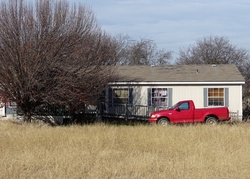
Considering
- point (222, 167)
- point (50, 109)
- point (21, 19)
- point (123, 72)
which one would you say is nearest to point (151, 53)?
point (123, 72)

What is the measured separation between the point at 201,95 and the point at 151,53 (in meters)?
35.0

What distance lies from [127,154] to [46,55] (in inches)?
400

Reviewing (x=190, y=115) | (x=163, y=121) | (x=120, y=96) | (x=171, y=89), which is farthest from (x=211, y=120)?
(x=120, y=96)

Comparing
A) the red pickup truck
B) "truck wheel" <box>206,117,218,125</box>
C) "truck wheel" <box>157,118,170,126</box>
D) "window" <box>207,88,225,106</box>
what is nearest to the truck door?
the red pickup truck

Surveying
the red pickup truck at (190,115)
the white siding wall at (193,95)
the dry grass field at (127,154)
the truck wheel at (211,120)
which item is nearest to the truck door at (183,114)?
the red pickup truck at (190,115)

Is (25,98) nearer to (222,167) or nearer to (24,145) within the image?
(24,145)

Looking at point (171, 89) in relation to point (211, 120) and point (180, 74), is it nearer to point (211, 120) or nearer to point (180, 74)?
point (180, 74)

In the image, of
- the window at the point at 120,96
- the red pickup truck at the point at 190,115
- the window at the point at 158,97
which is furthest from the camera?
the window at the point at 120,96

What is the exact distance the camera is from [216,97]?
2845 cm

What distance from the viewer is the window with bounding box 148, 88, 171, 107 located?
1154 inches

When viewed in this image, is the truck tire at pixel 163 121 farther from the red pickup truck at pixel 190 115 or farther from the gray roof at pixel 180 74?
the gray roof at pixel 180 74

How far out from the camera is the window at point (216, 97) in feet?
93.1

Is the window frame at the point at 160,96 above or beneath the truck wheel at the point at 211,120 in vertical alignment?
above

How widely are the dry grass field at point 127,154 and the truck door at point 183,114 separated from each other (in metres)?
5.94
